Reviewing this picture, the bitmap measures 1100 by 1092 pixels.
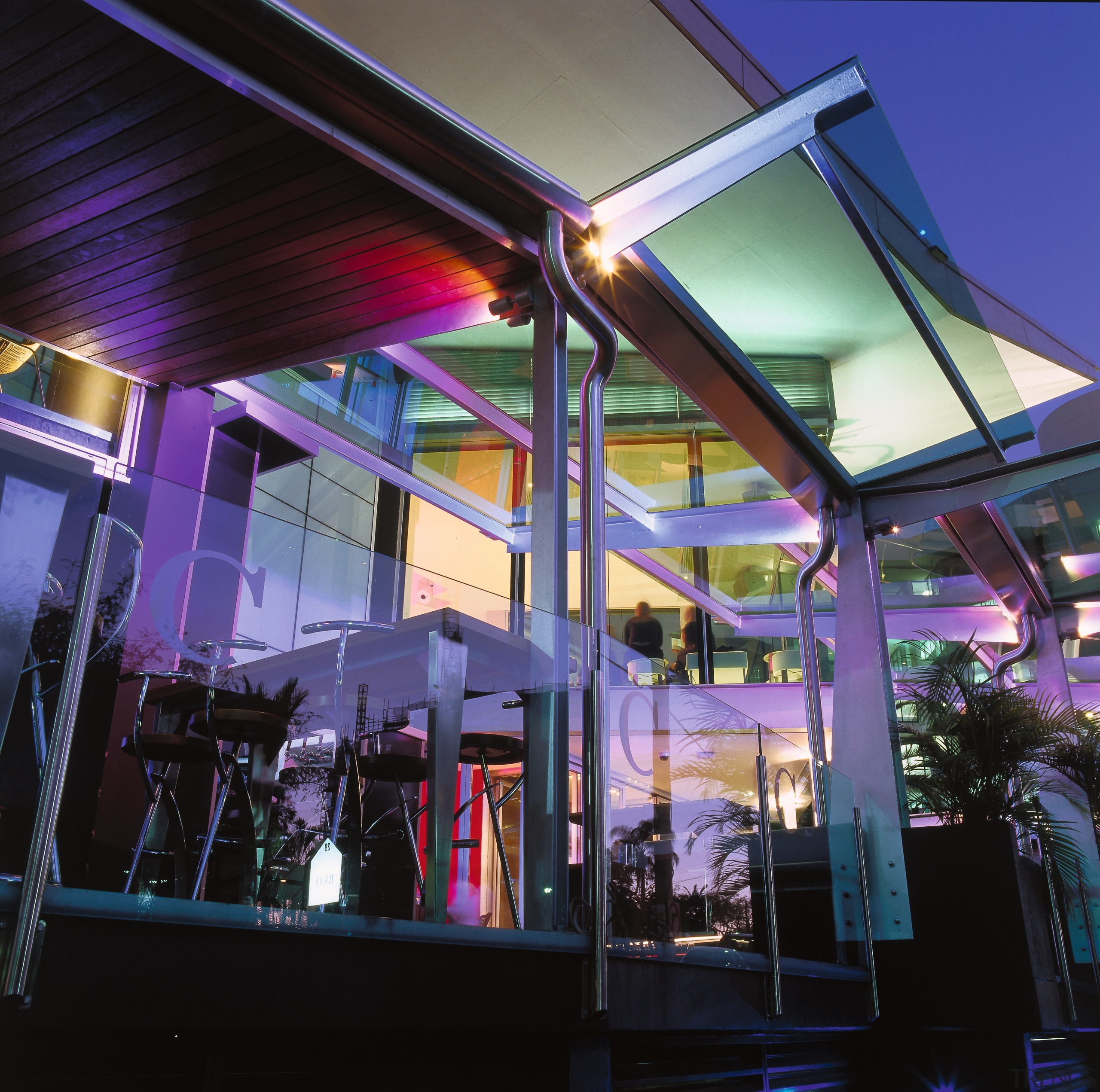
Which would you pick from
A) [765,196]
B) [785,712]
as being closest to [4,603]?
[765,196]

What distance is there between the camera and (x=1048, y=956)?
254 inches

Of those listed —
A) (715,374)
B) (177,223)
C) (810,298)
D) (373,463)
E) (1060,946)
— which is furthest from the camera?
(373,463)

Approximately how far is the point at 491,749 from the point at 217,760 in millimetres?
973

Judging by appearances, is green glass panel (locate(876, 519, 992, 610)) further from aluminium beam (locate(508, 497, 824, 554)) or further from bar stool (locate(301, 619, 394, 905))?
bar stool (locate(301, 619, 394, 905))

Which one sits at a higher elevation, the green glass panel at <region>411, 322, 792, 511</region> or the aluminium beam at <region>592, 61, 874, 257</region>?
the green glass panel at <region>411, 322, 792, 511</region>

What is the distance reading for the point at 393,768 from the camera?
3.08m

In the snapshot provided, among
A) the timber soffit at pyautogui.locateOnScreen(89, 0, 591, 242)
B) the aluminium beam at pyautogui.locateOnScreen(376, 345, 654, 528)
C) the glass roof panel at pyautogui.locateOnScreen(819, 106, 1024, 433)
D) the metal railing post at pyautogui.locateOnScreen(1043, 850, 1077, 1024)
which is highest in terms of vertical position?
the aluminium beam at pyautogui.locateOnScreen(376, 345, 654, 528)

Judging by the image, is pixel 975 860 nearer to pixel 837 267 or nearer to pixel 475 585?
pixel 475 585

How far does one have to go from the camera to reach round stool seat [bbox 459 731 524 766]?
337cm

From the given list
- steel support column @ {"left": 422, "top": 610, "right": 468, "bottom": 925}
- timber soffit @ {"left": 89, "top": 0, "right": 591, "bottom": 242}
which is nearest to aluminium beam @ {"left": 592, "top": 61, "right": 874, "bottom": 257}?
timber soffit @ {"left": 89, "top": 0, "right": 591, "bottom": 242}

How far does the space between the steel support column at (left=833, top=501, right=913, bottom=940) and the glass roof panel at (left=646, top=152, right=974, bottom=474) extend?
1123mm

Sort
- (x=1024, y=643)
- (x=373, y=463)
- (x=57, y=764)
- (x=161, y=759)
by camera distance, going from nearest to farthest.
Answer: (x=57, y=764) < (x=161, y=759) < (x=373, y=463) < (x=1024, y=643)

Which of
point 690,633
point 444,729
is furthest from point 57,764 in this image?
point 690,633

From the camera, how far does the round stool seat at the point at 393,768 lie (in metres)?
2.96
